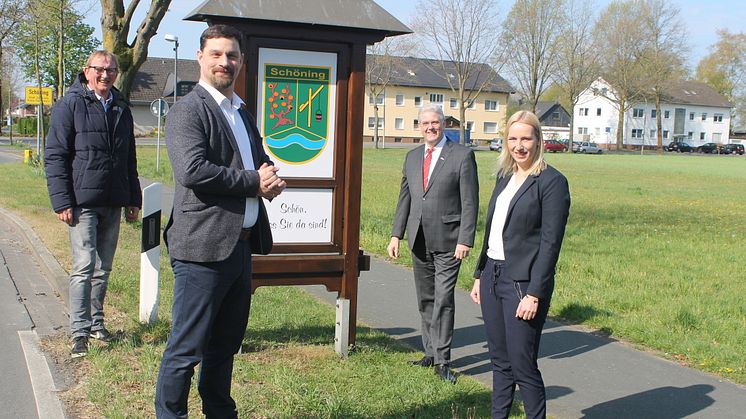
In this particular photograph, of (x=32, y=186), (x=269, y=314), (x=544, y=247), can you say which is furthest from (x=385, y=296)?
(x=32, y=186)

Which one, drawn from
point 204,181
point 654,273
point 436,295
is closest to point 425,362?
point 436,295

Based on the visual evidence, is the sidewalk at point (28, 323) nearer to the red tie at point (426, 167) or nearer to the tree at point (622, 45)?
the red tie at point (426, 167)

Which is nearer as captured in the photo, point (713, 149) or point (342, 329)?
point (342, 329)

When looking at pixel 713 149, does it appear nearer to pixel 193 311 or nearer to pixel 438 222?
pixel 438 222

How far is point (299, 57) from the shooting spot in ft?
19.4

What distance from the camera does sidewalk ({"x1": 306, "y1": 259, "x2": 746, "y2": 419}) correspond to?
210 inches

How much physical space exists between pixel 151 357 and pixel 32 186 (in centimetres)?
1664

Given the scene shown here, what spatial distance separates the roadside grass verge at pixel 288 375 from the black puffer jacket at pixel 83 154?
1.13 meters

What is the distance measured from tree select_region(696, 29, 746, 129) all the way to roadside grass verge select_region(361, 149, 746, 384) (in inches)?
3734

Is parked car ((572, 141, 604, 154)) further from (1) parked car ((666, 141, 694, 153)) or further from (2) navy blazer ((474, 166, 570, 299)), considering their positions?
(2) navy blazer ((474, 166, 570, 299))

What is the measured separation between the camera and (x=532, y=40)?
72500mm

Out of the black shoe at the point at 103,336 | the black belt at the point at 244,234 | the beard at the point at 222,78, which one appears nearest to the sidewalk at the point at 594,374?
the black shoe at the point at 103,336

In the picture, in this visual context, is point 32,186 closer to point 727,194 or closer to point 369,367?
point 369,367

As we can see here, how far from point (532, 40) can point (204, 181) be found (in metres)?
72.5
